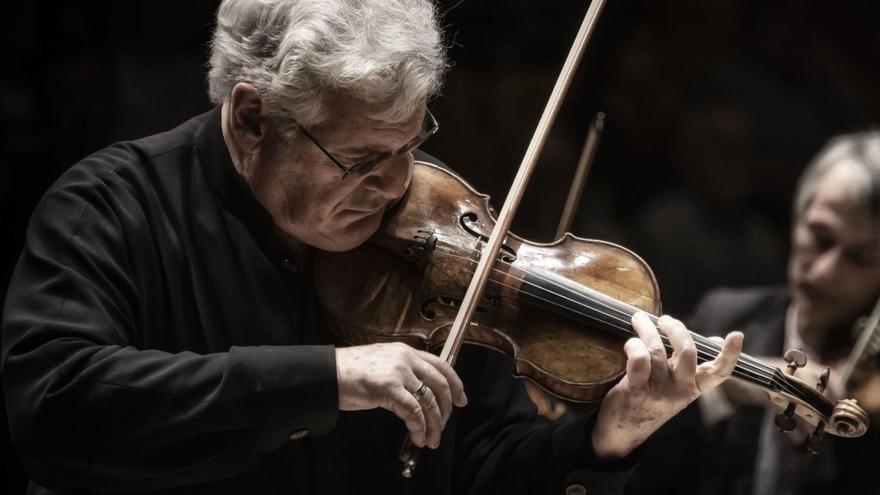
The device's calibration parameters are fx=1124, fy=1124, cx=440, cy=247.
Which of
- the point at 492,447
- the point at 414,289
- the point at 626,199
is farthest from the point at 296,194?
the point at 626,199

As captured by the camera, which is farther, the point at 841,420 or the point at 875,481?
the point at 875,481

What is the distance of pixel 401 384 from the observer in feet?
4.61

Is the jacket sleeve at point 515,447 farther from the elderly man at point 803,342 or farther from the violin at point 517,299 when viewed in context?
the elderly man at point 803,342

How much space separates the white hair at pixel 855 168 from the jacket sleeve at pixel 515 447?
46.3 inches

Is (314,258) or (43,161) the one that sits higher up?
(314,258)

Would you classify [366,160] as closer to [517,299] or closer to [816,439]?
[517,299]

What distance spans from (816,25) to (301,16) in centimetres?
202

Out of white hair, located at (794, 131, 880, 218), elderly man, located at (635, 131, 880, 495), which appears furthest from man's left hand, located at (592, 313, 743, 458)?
white hair, located at (794, 131, 880, 218)

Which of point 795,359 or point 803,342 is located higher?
point 795,359

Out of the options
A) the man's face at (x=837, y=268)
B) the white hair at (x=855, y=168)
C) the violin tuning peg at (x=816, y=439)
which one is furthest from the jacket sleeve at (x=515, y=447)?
the white hair at (x=855, y=168)

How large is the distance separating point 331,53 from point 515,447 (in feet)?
2.29

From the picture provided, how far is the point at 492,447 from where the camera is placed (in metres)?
1.82

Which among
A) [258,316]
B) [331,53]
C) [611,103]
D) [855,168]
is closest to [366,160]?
[331,53]

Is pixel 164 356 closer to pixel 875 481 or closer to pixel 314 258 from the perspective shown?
pixel 314 258
